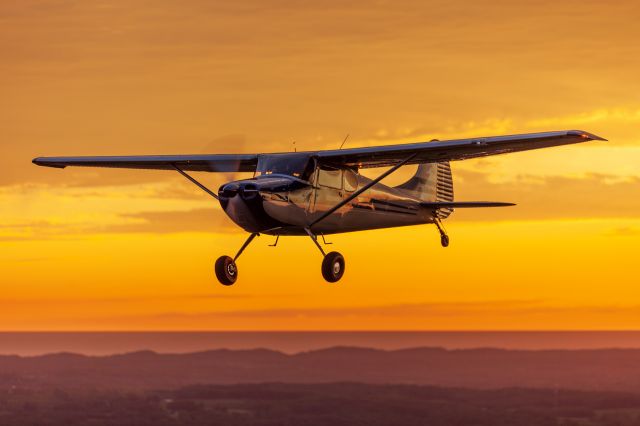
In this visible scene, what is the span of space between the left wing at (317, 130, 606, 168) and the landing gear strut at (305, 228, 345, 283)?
248cm

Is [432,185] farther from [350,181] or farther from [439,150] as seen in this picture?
[439,150]

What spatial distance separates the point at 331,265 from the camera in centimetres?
3697

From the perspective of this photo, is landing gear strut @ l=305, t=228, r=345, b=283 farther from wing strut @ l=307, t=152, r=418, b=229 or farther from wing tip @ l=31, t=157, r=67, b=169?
wing tip @ l=31, t=157, r=67, b=169

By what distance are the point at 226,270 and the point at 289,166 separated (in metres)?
3.59

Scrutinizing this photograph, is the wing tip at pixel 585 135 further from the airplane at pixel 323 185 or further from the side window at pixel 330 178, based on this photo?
the side window at pixel 330 178

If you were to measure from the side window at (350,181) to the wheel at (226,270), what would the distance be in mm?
4196

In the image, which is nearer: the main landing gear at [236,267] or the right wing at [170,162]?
the main landing gear at [236,267]

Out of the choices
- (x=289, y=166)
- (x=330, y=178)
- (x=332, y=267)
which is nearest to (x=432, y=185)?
(x=330, y=178)

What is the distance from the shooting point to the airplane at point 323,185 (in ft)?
115

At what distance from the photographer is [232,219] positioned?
35250 millimetres

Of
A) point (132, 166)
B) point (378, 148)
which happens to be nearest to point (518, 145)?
point (378, 148)

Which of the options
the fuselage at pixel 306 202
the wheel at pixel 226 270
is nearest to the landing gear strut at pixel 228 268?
the wheel at pixel 226 270

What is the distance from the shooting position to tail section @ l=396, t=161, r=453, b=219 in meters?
45.0

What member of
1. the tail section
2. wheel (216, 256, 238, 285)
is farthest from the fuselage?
the tail section
